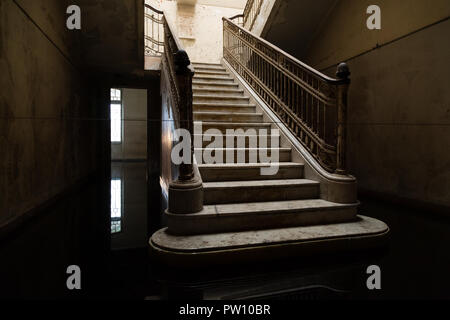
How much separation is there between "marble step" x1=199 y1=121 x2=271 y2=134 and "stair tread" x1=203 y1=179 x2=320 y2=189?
1.19 meters

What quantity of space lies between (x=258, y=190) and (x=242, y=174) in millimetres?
364

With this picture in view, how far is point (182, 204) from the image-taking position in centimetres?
270

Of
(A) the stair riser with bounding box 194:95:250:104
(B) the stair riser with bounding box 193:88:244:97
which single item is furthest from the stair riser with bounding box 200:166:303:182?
(B) the stair riser with bounding box 193:88:244:97

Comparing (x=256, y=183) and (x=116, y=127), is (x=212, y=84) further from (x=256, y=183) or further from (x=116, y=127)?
(x=116, y=127)

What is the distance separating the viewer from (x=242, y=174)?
11.4ft

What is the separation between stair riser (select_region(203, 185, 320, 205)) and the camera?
3076mm

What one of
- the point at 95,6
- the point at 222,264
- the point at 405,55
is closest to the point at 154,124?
the point at 95,6

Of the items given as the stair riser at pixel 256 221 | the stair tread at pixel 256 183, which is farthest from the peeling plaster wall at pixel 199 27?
the stair riser at pixel 256 221

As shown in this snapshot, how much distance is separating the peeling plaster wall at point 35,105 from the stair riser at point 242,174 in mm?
1398

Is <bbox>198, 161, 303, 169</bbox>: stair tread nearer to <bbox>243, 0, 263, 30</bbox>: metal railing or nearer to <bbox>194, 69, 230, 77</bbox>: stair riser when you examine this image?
<bbox>194, 69, 230, 77</bbox>: stair riser

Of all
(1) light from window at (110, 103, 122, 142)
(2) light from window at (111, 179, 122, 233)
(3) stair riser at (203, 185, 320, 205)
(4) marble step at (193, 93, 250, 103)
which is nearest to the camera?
(3) stair riser at (203, 185, 320, 205)

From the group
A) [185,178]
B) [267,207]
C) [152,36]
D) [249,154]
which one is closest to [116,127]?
[152,36]

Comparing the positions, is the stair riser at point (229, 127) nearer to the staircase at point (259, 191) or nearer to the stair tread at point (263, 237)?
the staircase at point (259, 191)

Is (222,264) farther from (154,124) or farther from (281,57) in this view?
(154,124)
